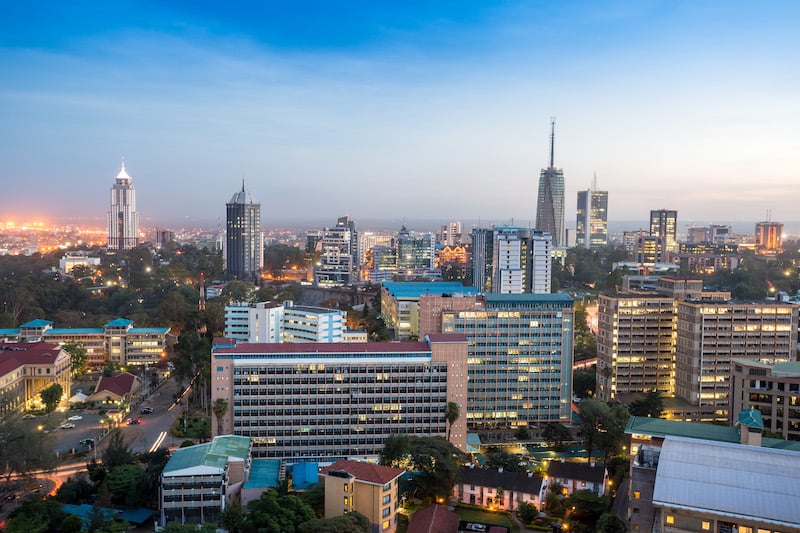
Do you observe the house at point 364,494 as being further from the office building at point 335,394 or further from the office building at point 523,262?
the office building at point 523,262

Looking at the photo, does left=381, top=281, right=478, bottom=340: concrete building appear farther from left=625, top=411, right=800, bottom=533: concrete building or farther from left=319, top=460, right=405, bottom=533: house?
left=625, top=411, right=800, bottom=533: concrete building

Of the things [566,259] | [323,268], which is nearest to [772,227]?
[566,259]

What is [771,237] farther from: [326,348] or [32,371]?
[32,371]

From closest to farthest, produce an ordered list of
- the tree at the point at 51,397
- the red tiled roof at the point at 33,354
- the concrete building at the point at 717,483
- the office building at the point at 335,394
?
1. the concrete building at the point at 717,483
2. the office building at the point at 335,394
3. the tree at the point at 51,397
4. the red tiled roof at the point at 33,354

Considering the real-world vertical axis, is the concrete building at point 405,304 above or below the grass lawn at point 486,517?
above

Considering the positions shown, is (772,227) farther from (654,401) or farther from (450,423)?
(450,423)

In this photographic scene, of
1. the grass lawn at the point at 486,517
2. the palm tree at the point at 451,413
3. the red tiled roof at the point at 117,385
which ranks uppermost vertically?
the palm tree at the point at 451,413

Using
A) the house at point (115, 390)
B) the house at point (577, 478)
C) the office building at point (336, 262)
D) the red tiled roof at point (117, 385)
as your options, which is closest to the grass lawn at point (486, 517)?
the house at point (577, 478)

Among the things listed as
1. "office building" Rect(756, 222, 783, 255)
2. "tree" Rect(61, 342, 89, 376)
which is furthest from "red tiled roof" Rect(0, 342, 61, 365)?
"office building" Rect(756, 222, 783, 255)
